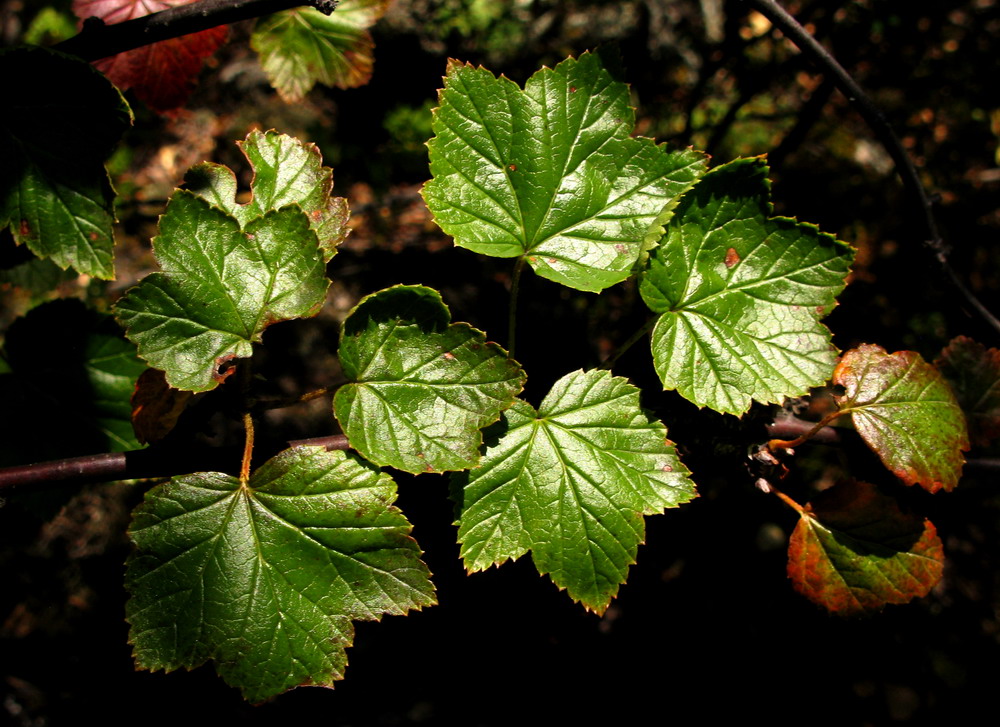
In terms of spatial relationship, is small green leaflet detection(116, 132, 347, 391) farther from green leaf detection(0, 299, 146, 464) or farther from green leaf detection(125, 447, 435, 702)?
green leaf detection(0, 299, 146, 464)

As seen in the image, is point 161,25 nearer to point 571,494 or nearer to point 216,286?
point 216,286

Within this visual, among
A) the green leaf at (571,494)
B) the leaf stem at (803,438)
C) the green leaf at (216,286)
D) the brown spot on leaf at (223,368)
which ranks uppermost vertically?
the green leaf at (216,286)

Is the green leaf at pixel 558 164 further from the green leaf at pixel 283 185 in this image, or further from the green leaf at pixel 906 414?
the green leaf at pixel 906 414

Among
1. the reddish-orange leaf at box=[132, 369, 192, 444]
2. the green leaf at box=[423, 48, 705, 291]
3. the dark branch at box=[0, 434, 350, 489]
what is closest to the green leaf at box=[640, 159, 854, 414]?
the green leaf at box=[423, 48, 705, 291]

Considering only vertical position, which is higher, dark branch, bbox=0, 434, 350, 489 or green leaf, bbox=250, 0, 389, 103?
green leaf, bbox=250, 0, 389, 103

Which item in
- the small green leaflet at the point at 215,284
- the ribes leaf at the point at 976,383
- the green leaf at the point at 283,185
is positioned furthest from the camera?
the ribes leaf at the point at 976,383

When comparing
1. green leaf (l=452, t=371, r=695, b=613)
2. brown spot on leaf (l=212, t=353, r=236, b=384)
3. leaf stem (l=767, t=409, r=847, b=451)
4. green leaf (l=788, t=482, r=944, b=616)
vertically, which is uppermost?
brown spot on leaf (l=212, t=353, r=236, b=384)

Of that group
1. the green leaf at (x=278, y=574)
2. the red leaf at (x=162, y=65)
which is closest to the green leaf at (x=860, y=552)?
the green leaf at (x=278, y=574)
